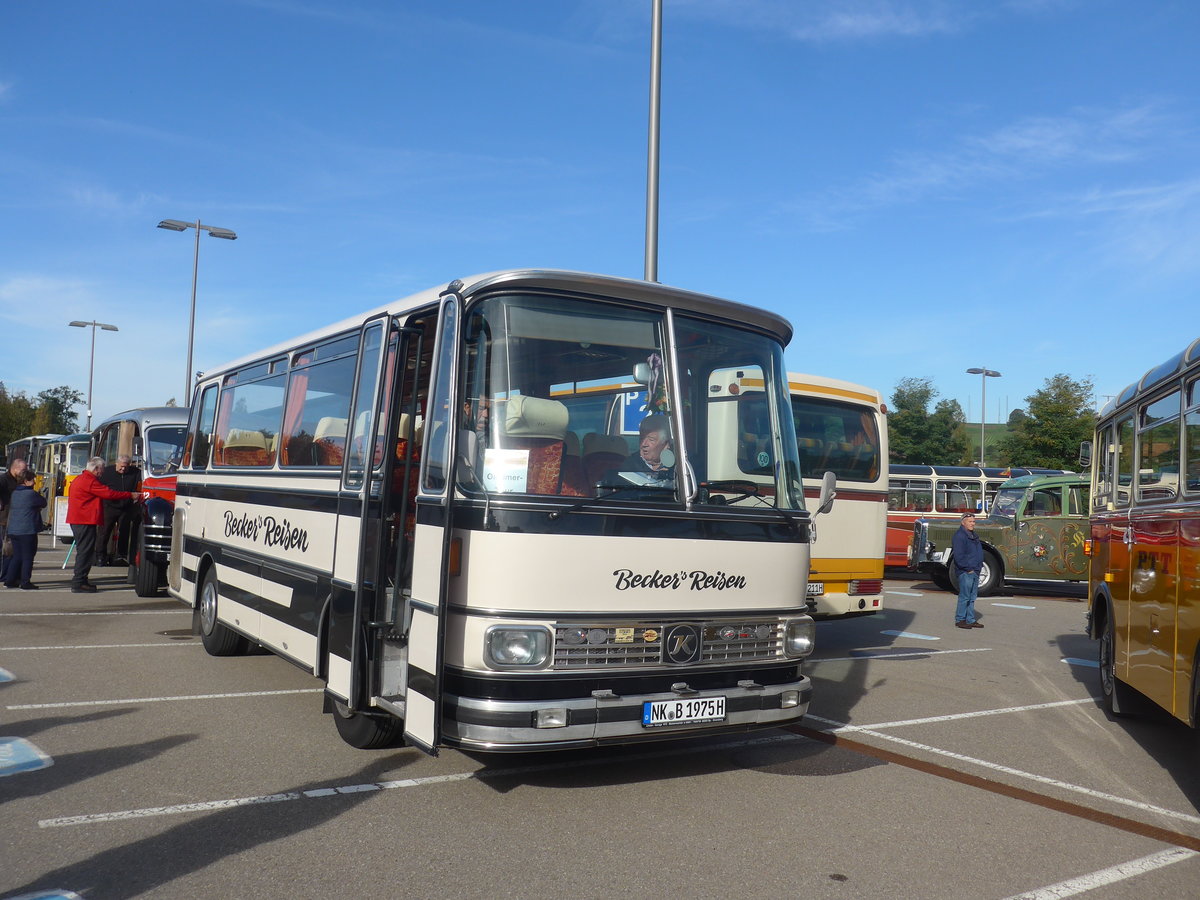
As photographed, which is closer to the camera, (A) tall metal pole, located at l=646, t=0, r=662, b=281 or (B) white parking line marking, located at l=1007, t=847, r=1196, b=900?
(B) white parking line marking, located at l=1007, t=847, r=1196, b=900

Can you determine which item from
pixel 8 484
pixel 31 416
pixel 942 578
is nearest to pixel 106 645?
pixel 8 484

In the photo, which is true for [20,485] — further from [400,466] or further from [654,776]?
[654,776]

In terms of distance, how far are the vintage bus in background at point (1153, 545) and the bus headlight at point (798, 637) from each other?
6.84ft

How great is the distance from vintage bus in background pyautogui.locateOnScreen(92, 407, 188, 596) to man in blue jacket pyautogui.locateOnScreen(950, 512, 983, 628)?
10.8 metres

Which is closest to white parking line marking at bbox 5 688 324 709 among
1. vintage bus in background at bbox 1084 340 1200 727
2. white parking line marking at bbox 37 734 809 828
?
white parking line marking at bbox 37 734 809 828

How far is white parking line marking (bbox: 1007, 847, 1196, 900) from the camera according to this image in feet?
15.5

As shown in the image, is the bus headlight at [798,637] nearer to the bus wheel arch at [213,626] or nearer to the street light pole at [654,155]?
the bus wheel arch at [213,626]

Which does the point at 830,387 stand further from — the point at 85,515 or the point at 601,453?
the point at 85,515

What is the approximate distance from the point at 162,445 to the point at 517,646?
47.6 feet

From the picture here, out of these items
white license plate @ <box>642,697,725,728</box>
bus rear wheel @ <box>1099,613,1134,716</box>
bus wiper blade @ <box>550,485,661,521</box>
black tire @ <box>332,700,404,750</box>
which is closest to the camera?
bus wiper blade @ <box>550,485,661,521</box>

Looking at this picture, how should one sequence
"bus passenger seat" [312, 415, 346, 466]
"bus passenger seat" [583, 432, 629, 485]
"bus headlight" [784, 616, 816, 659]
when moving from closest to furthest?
"bus passenger seat" [583, 432, 629, 485] < "bus headlight" [784, 616, 816, 659] < "bus passenger seat" [312, 415, 346, 466]

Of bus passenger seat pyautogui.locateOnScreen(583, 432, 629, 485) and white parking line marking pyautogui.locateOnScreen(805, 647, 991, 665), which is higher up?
bus passenger seat pyautogui.locateOnScreen(583, 432, 629, 485)

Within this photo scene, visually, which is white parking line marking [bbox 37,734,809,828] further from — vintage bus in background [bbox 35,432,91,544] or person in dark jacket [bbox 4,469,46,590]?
vintage bus in background [bbox 35,432,91,544]

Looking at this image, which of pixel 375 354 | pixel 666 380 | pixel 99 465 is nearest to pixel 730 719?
pixel 666 380
